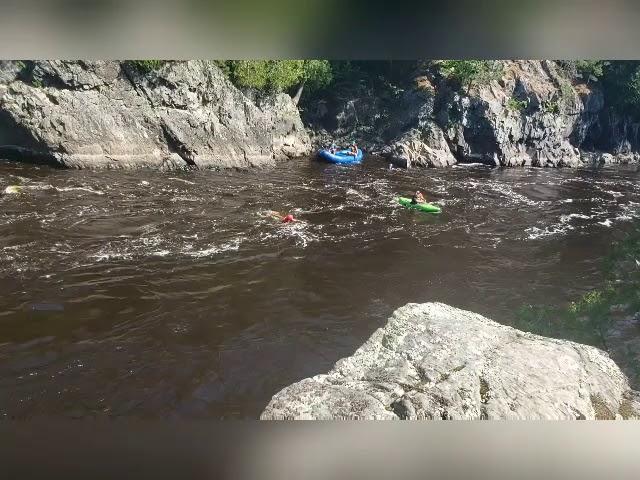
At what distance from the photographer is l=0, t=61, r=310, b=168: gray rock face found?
72.1 feet

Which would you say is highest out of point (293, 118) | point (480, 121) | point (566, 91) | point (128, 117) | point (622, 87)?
point (622, 87)

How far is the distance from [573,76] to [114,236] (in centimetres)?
3992

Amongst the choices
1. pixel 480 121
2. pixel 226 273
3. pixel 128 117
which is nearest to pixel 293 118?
pixel 128 117

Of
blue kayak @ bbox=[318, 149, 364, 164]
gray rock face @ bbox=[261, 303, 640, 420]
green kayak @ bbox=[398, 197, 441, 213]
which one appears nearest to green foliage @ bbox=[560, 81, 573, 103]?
blue kayak @ bbox=[318, 149, 364, 164]

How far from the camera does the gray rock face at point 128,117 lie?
72.1 ft

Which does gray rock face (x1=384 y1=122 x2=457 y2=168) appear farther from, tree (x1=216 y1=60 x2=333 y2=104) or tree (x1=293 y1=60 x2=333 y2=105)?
tree (x1=216 y1=60 x2=333 y2=104)

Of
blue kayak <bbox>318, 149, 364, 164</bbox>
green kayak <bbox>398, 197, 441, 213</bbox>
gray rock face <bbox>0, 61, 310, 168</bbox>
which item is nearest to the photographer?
green kayak <bbox>398, 197, 441, 213</bbox>

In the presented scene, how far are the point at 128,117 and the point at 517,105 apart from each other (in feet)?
87.2

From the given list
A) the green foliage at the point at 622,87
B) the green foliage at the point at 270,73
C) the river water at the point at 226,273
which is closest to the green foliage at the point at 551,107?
the green foliage at the point at 622,87

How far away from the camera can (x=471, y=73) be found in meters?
33.5

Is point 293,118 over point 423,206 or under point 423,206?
over

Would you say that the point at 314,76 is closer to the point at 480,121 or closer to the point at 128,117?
the point at 480,121

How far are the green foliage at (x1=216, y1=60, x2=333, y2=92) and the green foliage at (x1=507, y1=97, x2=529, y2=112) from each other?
13.8m

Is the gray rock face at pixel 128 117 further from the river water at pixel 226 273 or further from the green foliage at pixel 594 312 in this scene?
the green foliage at pixel 594 312
